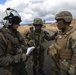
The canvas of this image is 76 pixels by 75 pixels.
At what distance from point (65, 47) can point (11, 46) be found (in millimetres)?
1161

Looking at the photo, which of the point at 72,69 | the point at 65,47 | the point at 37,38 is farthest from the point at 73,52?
the point at 37,38

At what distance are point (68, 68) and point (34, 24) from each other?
2.80 metres

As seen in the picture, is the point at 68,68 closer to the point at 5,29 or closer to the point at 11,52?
the point at 11,52

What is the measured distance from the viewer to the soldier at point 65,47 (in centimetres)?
466

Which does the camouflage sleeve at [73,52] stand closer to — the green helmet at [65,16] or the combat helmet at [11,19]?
the green helmet at [65,16]

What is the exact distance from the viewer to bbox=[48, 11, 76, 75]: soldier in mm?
4664

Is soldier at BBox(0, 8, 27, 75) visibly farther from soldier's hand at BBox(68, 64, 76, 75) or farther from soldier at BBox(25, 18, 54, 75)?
soldier at BBox(25, 18, 54, 75)

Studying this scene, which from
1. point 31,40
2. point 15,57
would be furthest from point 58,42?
point 31,40

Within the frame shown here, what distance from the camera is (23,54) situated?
499 centimetres

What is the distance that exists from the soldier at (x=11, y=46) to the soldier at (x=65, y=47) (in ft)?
2.56

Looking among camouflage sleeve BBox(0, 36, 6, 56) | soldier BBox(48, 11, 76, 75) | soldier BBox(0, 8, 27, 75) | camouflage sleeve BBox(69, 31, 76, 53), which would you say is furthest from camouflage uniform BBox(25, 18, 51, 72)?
camouflage sleeve BBox(69, 31, 76, 53)

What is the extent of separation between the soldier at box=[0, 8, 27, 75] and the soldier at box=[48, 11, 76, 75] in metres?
0.78

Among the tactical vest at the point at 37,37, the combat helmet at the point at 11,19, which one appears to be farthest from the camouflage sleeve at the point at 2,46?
the tactical vest at the point at 37,37

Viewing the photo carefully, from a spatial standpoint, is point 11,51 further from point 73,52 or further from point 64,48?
point 73,52
